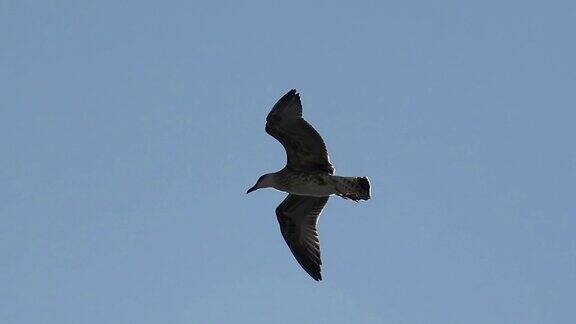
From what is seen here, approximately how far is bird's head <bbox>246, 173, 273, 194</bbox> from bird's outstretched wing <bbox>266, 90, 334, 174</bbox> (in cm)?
55

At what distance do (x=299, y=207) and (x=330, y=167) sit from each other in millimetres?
2058

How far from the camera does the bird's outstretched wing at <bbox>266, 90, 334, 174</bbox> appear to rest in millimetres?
22359

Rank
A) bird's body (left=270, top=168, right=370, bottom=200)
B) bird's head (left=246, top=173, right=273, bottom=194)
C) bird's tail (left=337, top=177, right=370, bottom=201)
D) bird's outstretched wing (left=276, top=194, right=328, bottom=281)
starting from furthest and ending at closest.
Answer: bird's outstretched wing (left=276, top=194, right=328, bottom=281) < bird's head (left=246, top=173, right=273, bottom=194) < bird's body (left=270, top=168, right=370, bottom=200) < bird's tail (left=337, top=177, right=370, bottom=201)

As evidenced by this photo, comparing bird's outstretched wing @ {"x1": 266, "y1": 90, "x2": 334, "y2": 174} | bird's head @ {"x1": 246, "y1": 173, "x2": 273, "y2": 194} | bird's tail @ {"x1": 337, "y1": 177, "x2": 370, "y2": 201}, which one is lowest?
bird's tail @ {"x1": 337, "y1": 177, "x2": 370, "y2": 201}

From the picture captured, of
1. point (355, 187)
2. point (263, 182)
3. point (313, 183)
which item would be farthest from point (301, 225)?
point (355, 187)

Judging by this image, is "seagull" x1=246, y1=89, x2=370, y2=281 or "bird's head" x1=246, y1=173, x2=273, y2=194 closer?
"seagull" x1=246, y1=89, x2=370, y2=281

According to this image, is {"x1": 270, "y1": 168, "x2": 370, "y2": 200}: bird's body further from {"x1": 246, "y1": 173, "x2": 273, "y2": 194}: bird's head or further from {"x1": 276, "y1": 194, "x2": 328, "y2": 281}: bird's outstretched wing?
{"x1": 276, "y1": 194, "x2": 328, "y2": 281}: bird's outstretched wing

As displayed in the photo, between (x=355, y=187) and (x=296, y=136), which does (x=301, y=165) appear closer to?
(x=296, y=136)

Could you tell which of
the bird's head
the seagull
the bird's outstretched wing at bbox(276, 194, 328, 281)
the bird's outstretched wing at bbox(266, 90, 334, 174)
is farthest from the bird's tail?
the bird's outstretched wing at bbox(276, 194, 328, 281)

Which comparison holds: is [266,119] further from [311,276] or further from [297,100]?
[311,276]

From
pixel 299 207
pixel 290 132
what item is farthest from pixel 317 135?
pixel 299 207

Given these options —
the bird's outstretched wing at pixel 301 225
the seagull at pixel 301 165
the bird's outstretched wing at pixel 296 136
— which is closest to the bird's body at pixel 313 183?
the seagull at pixel 301 165

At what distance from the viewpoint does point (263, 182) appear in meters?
23.6

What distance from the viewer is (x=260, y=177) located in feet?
78.1
